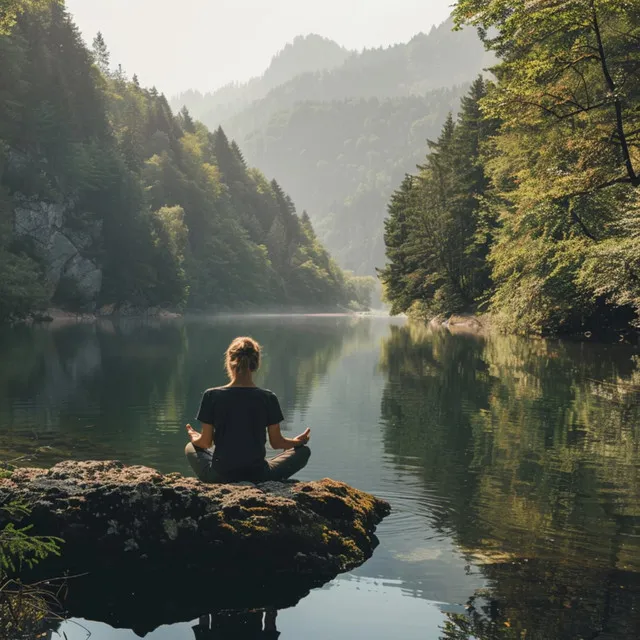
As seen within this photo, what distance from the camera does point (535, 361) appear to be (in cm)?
3139

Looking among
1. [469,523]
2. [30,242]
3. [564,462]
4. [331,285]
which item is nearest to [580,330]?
[564,462]

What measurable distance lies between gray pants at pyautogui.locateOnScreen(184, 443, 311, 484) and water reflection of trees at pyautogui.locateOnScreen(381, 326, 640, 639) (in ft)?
6.19

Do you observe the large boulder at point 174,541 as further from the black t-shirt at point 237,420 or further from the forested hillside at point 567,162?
the forested hillside at point 567,162

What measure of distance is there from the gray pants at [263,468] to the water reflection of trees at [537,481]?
189 cm

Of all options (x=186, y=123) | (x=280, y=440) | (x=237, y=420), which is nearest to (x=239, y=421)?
(x=237, y=420)

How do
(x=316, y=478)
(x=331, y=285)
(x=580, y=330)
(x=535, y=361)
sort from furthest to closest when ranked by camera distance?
(x=331, y=285)
(x=580, y=330)
(x=535, y=361)
(x=316, y=478)

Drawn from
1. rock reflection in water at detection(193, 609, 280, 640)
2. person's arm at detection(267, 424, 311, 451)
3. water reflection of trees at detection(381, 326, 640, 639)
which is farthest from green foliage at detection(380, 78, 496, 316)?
rock reflection in water at detection(193, 609, 280, 640)

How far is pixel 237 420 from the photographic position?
873cm

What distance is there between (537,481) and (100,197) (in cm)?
8860

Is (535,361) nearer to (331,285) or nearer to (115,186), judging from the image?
(115,186)

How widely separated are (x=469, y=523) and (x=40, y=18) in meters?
101

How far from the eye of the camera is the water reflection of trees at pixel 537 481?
6.70 meters

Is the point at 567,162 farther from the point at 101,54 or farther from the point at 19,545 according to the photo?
the point at 101,54

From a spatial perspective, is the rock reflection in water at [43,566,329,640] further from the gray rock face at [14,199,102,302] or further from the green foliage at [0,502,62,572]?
the gray rock face at [14,199,102,302]
